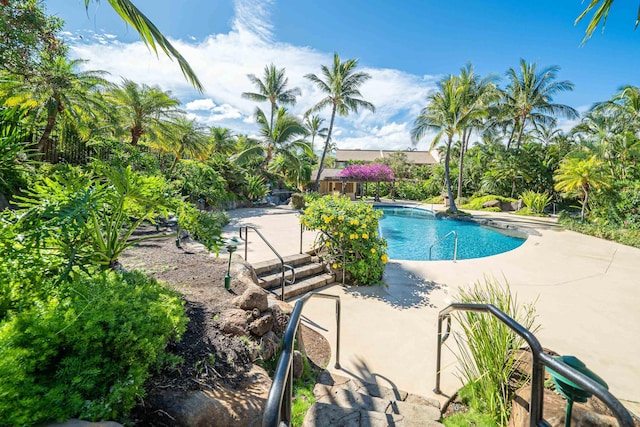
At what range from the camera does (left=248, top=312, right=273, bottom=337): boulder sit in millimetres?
2973

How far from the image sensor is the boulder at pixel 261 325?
2973mm

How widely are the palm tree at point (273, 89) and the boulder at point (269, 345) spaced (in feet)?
65.1

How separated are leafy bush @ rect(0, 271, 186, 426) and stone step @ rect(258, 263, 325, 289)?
3.39 metres

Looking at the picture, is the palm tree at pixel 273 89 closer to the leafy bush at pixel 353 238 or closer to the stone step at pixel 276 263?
the leafy bush at pixel 353 238

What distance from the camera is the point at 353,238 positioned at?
5.91m

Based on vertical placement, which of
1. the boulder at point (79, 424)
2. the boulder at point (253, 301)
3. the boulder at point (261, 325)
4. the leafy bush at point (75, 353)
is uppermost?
the leafy bush at point (75, 353)

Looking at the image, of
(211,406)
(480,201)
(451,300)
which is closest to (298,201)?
(451,300)

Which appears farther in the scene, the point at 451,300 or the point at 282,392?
the point at 451,300

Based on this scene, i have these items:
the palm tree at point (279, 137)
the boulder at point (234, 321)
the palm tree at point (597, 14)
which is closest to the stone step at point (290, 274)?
the boulder at point (234, 321)

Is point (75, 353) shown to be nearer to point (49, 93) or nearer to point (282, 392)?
point (282, 392)

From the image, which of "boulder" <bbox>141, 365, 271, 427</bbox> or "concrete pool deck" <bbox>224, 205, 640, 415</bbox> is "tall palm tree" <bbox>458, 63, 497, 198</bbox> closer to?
"concrete pool deck" <bbox>224, 205, 640, 415</bbox>

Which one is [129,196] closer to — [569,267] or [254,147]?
[569,267]

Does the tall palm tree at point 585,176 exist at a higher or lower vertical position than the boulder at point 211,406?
higher

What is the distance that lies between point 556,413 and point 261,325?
99.8 inches
